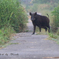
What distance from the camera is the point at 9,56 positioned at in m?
5.92

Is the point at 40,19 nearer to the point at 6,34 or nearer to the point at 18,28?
the point at 18,28

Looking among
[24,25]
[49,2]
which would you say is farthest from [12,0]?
[49,2]

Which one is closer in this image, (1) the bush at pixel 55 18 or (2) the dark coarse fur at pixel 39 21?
(2) the dark coarse fur at pixel 39 21

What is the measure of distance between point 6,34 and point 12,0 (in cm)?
482

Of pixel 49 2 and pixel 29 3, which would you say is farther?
pixel 29 3

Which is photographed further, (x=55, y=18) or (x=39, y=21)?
(x=55, y=18)

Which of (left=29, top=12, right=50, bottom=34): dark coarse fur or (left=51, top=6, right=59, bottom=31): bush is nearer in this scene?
(left=29, top=12, right=50, bottom=34): dark coarse fur

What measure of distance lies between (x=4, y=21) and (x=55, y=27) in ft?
19.0

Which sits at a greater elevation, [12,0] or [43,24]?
[12,0]

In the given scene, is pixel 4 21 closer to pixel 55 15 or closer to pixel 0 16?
pixel 0 16

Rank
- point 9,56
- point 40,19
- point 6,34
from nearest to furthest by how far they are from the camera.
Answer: point 9,56
point 6,34
point 40,19

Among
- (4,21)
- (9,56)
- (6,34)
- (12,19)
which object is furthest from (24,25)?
(9,56)

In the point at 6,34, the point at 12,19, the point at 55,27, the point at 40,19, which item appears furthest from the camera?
the point at 55,27

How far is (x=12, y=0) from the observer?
48.2ft
